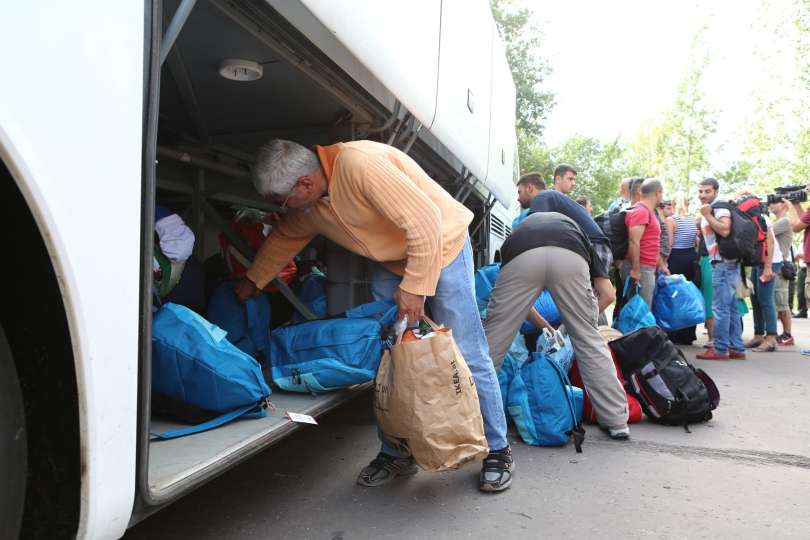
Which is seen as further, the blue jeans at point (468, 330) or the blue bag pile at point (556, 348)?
the blue bag pile at point (556, 348)

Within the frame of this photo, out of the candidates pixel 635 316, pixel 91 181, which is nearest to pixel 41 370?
pixel 91 181

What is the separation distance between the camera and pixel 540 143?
2705 centimetres

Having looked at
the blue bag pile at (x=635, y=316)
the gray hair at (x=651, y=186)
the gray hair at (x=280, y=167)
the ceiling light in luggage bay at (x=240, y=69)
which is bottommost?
the blue bag pile at (x=635, y=316)

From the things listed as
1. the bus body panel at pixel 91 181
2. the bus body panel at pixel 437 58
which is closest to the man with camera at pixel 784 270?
the bus body panel at pixel 437 58

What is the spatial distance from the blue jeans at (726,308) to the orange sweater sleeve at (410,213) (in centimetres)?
470

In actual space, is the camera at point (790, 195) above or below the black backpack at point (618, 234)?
above

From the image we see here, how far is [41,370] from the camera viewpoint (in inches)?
52.4

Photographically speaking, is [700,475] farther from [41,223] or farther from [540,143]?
[540,143]

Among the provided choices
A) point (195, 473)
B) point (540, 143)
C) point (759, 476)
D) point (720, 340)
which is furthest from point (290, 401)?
point (540, 143)

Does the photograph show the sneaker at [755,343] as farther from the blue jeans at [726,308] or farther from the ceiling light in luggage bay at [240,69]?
the ceiling light in luggage bay at [240,69]

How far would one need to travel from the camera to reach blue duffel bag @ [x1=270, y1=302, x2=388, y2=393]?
2.63m

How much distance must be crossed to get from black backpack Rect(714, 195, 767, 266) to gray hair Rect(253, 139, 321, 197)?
5063mm

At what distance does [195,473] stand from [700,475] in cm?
245

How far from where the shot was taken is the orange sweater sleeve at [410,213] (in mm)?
2441
